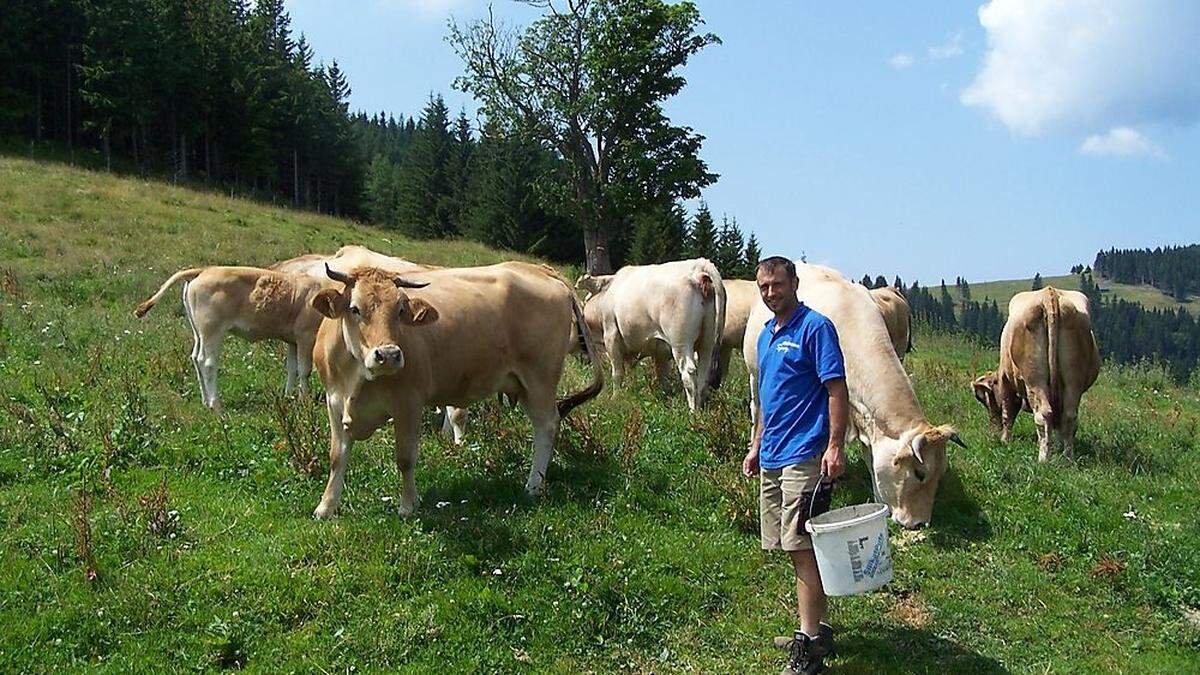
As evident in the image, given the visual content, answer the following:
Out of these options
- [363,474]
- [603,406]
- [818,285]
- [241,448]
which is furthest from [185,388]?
[818,285]

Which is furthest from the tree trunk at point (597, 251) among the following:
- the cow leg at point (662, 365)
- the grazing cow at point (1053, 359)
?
the grazing cow at point (1053, 359)

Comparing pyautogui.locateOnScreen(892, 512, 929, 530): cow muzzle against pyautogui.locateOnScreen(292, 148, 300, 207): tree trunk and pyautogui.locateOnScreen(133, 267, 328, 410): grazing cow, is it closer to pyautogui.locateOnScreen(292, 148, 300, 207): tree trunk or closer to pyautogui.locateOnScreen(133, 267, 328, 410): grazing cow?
pyautogui.locateOnScreen(133, 267, 328, 410): grazing cow

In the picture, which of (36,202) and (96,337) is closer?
(96,337)

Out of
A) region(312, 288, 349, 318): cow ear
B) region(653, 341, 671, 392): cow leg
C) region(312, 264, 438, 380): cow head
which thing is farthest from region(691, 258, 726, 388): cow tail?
region(312, 288, 349, 318): cow ear

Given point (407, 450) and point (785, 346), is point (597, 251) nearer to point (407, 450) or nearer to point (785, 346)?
point (407, 450)

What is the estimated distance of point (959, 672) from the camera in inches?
227

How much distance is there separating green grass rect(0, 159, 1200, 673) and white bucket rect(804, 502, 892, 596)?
2.67ft

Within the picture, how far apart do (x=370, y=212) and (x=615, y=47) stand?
131 ft

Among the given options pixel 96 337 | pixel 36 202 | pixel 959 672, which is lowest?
pixel 959 672

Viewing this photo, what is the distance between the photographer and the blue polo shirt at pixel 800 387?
5.40m

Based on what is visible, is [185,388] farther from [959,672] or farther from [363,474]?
[959,672]

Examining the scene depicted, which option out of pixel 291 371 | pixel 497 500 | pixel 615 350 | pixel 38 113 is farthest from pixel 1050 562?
pixel 38 113

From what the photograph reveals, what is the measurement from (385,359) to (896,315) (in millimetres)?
9165

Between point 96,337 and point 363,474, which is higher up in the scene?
point 96,337
